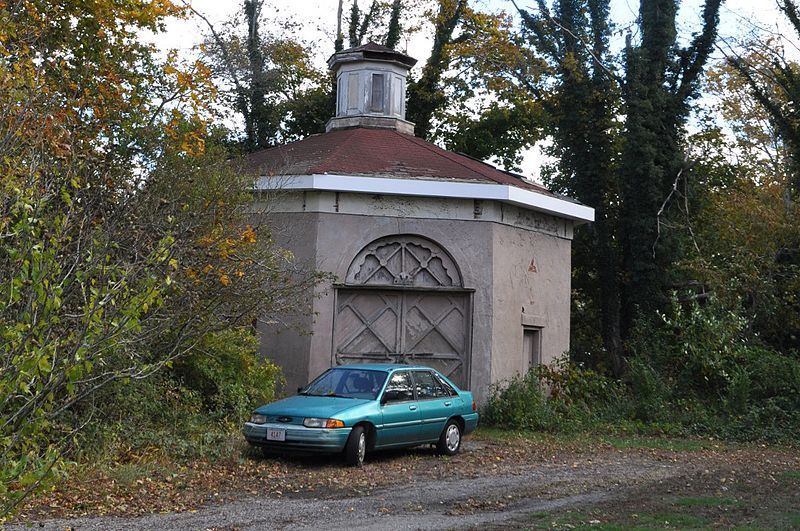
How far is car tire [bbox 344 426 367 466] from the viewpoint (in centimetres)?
1298

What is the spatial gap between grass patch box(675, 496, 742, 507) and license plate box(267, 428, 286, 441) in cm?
525

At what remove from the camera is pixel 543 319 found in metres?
21.5

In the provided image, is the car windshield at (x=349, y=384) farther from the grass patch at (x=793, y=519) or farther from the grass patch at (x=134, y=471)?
the grass patch at (x=793, y=519)

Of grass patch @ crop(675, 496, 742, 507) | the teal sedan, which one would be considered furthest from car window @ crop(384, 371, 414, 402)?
grass patch @ crop(675, 496, 742, 507)

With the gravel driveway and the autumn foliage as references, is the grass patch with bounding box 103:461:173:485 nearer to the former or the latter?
the autumn foliage

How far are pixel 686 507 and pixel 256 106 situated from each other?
24.3 meters

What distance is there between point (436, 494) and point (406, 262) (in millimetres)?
A: 9159

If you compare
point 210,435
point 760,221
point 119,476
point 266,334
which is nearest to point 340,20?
point 760,221

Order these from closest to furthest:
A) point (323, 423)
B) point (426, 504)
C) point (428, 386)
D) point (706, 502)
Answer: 1. point (426, 504)
2. point (706, 502)
3. point (323, 423)
4. point (428, 386)

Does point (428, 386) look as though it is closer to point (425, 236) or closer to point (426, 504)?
point (426, 504)

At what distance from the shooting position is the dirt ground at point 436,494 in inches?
368

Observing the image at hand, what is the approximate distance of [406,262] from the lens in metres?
19.8

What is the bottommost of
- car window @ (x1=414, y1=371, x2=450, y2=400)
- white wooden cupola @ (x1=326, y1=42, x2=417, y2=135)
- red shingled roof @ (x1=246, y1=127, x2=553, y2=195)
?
car window @ (x1=414, y1=371, x2=450, y2=400)

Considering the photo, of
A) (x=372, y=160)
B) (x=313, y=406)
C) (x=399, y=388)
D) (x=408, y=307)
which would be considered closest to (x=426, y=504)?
(x=313, y=406)
